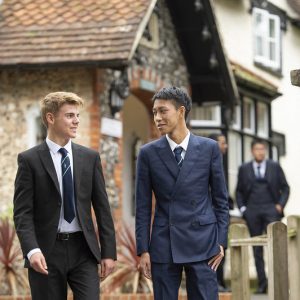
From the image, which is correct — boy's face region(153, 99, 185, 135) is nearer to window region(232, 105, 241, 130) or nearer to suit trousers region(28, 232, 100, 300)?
suit trousers region(28, 232, 100, 300)

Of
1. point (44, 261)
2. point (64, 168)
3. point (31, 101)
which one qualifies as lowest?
point (44, 261)

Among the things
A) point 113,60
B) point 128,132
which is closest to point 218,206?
point 113,60

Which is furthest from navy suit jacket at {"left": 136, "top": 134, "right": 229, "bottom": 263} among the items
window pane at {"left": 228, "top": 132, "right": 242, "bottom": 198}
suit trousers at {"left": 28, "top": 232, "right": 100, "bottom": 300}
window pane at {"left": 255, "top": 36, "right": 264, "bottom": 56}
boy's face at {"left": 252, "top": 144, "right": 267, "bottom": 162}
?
window pane at {"left": 255, "top": 36, "right": 264, "bottom": 56}

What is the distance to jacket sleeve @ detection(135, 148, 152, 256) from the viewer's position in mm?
8984

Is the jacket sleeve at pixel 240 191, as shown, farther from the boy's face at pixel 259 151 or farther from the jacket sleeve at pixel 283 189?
the jacket sleeve at pixel 283 189

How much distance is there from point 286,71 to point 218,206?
22.3m

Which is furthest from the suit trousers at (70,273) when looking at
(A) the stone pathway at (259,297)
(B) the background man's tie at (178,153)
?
(A) the stone pathway at (259,297)

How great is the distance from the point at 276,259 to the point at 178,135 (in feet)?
8.37

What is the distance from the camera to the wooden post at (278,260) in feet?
37.1

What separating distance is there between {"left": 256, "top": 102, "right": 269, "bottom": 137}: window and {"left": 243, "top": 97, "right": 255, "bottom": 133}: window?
0.29 meters

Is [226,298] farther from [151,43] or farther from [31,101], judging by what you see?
[151,43]

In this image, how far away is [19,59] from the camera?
751 inches

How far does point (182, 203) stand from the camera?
8.98m

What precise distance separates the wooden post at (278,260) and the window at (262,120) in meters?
16.1
